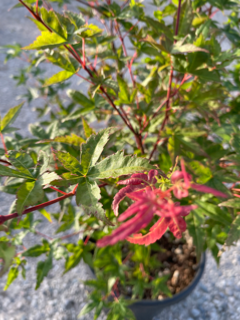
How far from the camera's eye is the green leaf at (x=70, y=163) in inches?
14.0

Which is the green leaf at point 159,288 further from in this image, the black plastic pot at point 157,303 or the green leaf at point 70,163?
the green leaf at point 70,163

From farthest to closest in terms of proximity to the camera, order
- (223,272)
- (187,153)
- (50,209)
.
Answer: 1. (50,209)
2. (223,272)
3. (187,153)

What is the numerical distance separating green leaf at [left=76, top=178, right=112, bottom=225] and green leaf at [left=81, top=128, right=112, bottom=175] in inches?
0.8

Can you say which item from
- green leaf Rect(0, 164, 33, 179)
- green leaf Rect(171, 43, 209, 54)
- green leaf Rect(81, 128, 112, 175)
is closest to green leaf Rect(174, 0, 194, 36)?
green leaf Rect(171, 43, 209, 54)

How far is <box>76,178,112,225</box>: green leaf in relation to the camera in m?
0.33

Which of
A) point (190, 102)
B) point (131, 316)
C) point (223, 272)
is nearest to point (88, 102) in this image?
point (190, 102)

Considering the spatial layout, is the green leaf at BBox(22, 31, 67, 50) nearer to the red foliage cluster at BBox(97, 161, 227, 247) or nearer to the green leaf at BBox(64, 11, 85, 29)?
the green leaf at BBox(64, 11, 85, 29)

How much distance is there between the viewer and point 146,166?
0.31 m

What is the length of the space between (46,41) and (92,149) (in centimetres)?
21

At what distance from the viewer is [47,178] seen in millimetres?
360

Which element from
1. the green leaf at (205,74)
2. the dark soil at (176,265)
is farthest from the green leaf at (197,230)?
the dark soil at (176,265)

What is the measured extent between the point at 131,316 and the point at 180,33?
28.6 inches

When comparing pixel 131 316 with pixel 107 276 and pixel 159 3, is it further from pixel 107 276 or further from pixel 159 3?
pixel 159 3

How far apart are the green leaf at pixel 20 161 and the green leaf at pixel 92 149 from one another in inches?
3.3
